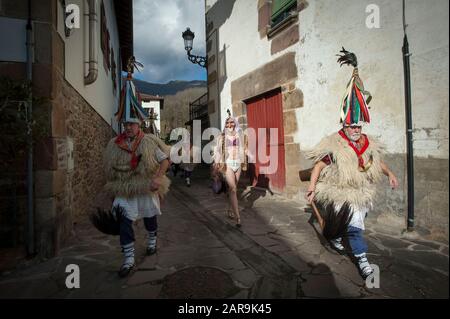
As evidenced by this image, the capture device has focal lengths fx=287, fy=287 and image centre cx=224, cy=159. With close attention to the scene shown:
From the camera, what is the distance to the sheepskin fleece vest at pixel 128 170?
10.2 feet

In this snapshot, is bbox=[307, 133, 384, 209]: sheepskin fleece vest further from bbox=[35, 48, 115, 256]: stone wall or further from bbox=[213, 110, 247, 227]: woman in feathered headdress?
bbox=[35, 48, 115, 256]: stone wall

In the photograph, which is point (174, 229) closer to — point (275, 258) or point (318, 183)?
point (275, 258)

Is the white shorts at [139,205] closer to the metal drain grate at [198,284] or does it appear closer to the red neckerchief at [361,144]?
the metal drain grate at [198,284]

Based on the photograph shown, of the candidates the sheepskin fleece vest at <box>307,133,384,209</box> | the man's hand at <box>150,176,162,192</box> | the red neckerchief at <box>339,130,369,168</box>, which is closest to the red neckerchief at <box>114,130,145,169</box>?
the man's hand at <box>150,176,162,192</box>

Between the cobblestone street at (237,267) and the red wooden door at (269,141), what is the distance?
255 cm

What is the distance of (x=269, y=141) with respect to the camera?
7258mm

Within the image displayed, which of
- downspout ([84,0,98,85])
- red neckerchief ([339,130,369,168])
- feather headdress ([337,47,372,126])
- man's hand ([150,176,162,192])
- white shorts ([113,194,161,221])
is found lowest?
white shorts ([113,194,161,221])

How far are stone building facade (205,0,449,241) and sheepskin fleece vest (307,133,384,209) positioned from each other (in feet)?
4.04

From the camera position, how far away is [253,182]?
7875 millimetres

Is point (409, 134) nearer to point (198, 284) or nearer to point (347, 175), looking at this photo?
point (347, 175)

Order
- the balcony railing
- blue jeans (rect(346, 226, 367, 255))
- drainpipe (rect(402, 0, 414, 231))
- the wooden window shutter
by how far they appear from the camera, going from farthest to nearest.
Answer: the balcony railing
the wooden window shutter
drainpipe (rect(402, 0, 414, 231))
blue jeans (rect(346, 226, 367, 255))

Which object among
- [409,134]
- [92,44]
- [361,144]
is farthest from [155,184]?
[92,44]

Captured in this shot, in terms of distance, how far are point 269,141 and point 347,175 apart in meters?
4.39

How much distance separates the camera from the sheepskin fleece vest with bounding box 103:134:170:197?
310 cm
